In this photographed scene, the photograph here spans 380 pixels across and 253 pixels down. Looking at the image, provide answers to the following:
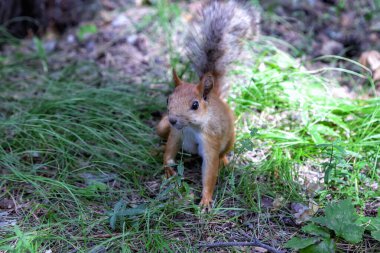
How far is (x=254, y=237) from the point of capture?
7.51ft

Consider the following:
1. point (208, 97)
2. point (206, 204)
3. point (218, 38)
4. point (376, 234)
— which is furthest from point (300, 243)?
point (218, 38)

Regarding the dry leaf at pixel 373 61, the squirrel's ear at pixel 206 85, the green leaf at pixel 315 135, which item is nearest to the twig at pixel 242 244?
the squirrel's ear at pixel 206 85

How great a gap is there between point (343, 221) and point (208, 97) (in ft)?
3.08

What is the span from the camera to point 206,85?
2.51 meters

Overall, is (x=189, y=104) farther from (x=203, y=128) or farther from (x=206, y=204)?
(x=206, y=204)

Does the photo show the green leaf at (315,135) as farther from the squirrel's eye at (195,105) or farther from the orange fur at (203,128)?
the squirrel's eye at (195,105)

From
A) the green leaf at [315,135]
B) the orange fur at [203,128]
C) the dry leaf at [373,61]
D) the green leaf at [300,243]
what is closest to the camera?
the green leaf at [300,243]

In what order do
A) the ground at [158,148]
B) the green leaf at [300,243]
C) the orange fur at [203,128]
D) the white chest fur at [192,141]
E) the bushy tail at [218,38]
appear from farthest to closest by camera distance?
the bushy tail at [218,38], the white chest fur at [192,141], the orange fur at [203,128], the ground at [158,148], the green leaf at [300,243]

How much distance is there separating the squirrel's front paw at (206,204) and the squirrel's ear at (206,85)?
1.73ft

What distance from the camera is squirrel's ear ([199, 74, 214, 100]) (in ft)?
8.19

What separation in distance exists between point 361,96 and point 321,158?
92 centimetres

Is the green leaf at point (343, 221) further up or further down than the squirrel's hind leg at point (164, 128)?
further up

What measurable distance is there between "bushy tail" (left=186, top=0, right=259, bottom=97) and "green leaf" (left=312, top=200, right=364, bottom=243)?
3.75 feet

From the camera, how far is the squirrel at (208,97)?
245 centimetres
